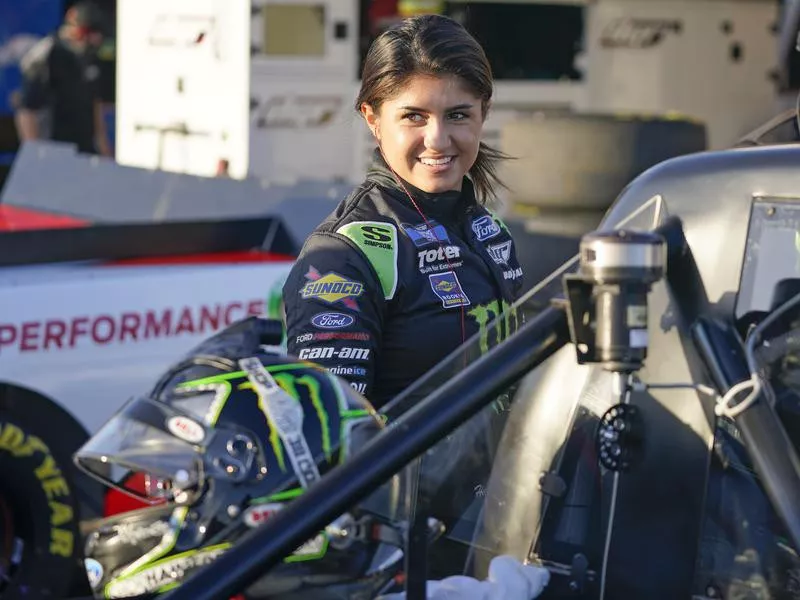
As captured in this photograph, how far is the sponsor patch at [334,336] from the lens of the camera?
7.66 feet

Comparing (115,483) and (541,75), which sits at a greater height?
(541,75)

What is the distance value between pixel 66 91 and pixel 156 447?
1267cm

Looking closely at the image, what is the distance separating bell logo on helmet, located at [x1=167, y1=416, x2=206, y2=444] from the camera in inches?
72.1

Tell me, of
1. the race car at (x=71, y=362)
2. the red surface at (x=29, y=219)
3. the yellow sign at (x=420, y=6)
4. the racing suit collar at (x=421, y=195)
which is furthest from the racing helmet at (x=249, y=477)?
the yellow sign at (x=420, y=6)

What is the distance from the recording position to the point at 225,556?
1.63m

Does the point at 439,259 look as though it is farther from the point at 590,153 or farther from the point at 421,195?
the point at 590,153

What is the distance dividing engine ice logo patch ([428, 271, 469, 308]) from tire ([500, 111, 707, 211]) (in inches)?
205

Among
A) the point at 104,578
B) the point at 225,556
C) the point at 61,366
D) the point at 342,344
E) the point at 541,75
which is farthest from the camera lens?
the point at 541,75

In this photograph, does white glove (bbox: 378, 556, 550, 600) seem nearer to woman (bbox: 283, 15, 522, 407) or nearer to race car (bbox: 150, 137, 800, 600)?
race car (bbox: 150, 137, 800, 600)

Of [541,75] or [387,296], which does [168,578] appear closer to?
[387,296]

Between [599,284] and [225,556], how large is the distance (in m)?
0.48

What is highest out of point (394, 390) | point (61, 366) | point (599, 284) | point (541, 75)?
point (541, 75)

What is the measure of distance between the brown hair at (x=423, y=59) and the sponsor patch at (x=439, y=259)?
26cm

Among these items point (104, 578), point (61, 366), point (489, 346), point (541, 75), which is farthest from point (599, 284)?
point (541, 75)
